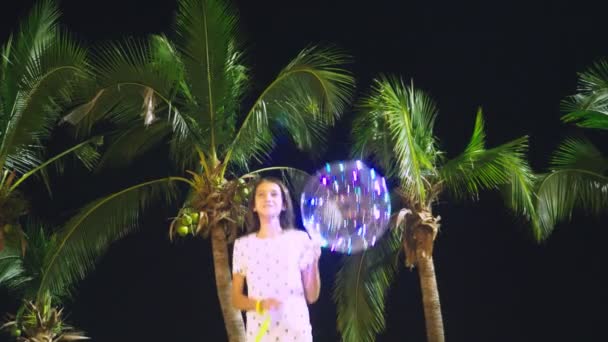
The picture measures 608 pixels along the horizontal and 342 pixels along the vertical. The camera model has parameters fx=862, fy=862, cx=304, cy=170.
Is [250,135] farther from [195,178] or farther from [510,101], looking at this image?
[510,101]

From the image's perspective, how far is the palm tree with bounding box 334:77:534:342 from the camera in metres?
6.75

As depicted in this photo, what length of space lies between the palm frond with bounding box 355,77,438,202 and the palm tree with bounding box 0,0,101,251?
→ 7.36ft

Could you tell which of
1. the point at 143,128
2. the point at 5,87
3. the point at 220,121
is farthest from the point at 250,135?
the point at 5,87

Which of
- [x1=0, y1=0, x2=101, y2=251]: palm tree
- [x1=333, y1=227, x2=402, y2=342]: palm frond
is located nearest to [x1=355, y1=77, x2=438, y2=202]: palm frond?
[x1=333, y1=227, x2=402, y2=342]: palm frond

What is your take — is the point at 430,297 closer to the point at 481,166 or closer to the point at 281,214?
the point at 481,166

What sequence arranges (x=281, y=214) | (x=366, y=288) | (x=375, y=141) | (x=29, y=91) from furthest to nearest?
(x=366, y=288)
(x=375, y=141)
(x=29, y=91)
(x=281, y=214)

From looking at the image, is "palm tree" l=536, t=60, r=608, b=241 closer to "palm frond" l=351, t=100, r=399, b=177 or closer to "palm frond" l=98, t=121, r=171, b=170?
"palm frond" l=351, t=100, r=399, b=177

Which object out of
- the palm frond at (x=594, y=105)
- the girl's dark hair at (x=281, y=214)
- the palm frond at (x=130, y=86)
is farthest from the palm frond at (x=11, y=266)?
the palm frond at (x=594, y=105)

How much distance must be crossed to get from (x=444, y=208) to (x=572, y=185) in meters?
1.69

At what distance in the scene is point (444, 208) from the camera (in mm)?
8891

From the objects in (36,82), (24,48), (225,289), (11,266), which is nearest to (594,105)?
(225,289)

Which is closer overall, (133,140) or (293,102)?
(293,102)

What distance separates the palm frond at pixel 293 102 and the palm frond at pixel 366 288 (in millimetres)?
1209

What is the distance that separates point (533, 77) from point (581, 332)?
2593mm
